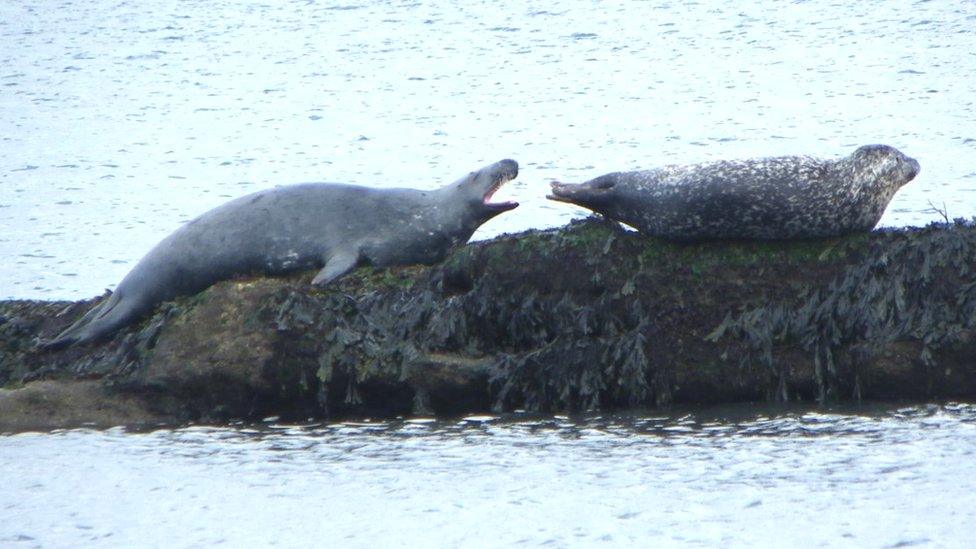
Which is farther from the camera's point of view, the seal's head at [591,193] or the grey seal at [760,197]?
the seal's head at [591,193]

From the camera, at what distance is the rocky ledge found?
25.7 feet

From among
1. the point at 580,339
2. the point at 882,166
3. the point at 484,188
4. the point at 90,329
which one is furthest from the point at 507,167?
the point at 90,329

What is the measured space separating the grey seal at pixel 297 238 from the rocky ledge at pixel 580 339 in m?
0.43

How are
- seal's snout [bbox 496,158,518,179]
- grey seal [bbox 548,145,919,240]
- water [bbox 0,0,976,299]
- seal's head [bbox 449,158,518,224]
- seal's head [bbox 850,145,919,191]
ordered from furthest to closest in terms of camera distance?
1. water [bbox 0,0,976,299]
2. seal's snout [bbox 496,158,518,179]
3. seal's head [bbox 449,158,518,224]
4. seal's head [bbox 850,145,919,191]
5. grey seal [bbox 548,145,919,240]

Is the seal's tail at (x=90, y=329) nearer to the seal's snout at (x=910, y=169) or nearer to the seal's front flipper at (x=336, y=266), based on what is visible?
the seal's front flipper at (x=336, y=266)

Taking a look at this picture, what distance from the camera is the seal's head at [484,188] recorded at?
8.99 meters

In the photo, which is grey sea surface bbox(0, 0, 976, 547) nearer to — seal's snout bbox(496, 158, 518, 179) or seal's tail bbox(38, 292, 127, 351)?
seal's tail bbox(38, 292, 127, 351)

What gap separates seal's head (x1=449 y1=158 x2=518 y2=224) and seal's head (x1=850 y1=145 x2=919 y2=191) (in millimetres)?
1862

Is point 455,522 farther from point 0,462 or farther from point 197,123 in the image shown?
point 197,123

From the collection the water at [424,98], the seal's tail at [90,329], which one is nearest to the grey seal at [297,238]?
the seal's tail at [90,329]

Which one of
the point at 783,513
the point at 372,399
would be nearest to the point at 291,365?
the point at 372,399

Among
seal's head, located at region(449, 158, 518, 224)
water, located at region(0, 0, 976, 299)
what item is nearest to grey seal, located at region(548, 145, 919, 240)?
Result: seal's head, located at region(449, 158, 518, 224)

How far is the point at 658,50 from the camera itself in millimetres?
25156

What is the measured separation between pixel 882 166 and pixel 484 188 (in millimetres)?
2128
